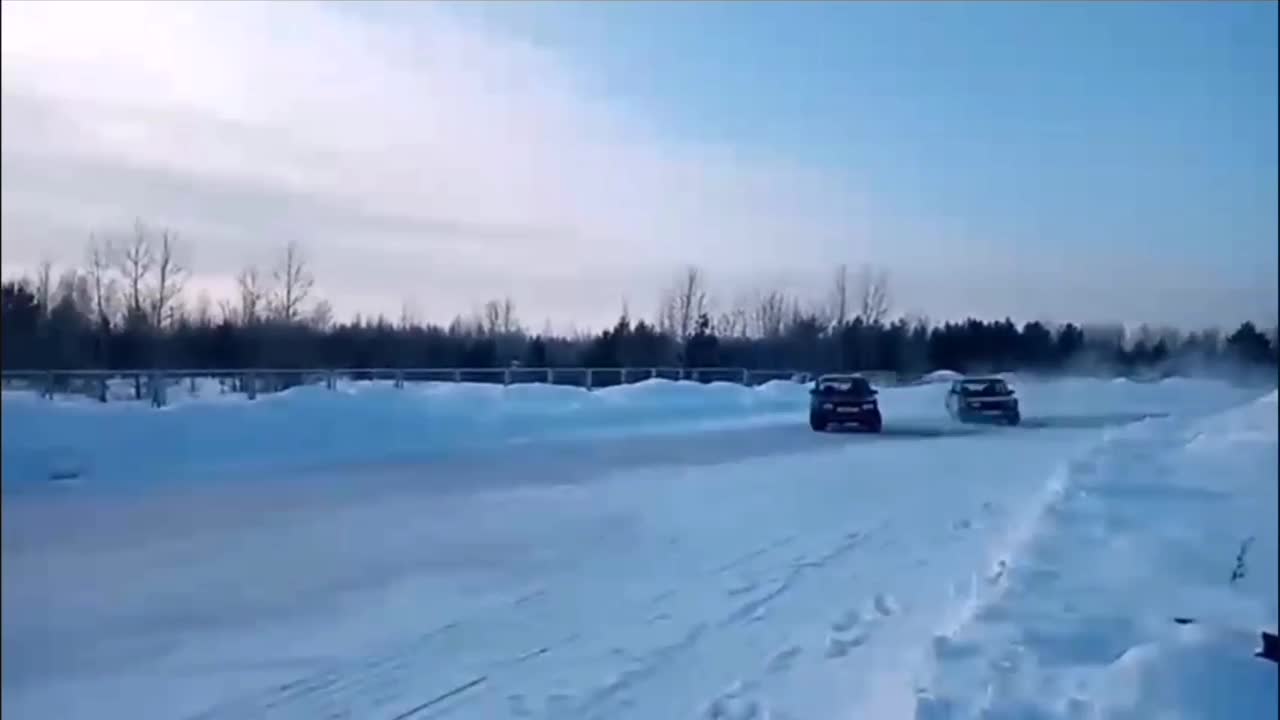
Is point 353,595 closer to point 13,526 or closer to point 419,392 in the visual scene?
point 13,526

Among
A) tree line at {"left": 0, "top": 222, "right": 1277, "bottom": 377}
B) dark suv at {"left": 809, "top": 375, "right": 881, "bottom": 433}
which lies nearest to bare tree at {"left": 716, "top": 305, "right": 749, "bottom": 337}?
tree line at {"left": 0, "top": 222, "right": 1277, "bottom": 377}

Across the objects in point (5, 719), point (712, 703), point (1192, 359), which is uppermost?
point (1192, 359)

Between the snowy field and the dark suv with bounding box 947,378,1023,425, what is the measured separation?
4206mm

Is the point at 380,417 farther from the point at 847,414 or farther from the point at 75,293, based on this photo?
the point at 75,293

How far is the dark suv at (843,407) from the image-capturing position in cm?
2614

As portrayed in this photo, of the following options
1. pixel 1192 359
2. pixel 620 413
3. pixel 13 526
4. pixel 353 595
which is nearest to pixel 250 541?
pixel 353 595

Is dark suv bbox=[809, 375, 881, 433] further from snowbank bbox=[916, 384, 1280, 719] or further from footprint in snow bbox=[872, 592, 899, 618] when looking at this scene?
footprint in snow bbox=[872, 592, 899, 618]

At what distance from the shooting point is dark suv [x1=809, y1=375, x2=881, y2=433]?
2614cm

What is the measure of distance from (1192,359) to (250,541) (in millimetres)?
6896

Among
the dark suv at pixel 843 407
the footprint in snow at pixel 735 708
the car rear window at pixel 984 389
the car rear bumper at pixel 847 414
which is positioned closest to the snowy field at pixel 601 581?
the footprint in snow at pixel 735 708

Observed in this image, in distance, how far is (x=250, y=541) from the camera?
387 inches

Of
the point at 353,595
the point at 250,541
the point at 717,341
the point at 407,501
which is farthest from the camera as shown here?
the point at 717,341

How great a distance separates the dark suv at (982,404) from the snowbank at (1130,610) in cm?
600

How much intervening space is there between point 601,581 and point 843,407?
793 inches
